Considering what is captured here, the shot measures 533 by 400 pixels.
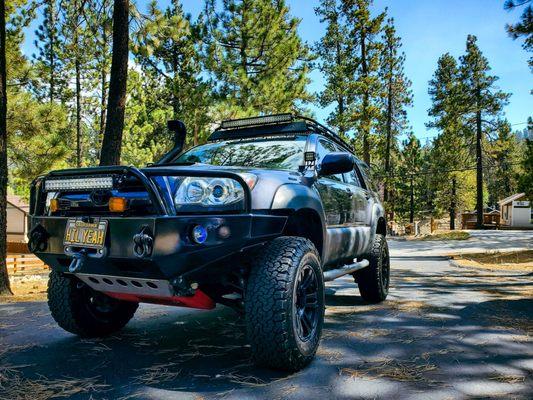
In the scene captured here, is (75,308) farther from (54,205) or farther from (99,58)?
(99,58)

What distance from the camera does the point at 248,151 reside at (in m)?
4.34

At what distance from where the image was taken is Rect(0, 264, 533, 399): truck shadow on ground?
2746 millimetres

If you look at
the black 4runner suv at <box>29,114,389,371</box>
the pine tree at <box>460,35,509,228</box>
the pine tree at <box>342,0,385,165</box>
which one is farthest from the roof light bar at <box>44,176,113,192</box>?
the pine tree at <box>460,35,509,228</box>

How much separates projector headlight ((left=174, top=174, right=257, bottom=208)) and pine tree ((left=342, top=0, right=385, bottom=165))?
90.8 feet

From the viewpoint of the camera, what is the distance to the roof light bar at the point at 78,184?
9.77 feet

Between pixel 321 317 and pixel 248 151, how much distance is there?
1.76 metres

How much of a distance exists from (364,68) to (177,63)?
1222cm

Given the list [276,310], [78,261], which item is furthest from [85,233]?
[276,310]

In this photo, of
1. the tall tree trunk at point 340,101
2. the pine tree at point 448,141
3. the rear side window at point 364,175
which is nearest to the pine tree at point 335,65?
the tall tree trunk at point 340,101

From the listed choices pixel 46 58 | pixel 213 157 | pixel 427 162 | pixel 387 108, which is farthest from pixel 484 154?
pixel 213 157

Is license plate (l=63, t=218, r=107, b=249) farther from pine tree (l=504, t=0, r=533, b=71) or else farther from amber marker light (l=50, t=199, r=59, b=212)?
pine tree (l=504, t=0, r=533, b=71)

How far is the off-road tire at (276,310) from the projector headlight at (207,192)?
481 mm

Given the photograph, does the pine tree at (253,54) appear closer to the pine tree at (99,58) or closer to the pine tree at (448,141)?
the pine tree at (99,58)

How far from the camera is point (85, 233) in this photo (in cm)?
301
